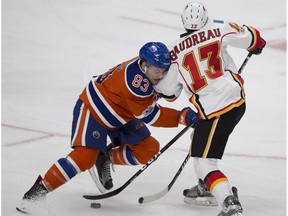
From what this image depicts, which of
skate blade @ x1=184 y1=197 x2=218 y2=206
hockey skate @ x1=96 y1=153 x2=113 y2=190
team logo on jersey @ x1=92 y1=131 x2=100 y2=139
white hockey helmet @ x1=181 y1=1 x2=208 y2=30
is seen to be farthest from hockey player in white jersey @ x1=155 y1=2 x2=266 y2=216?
hockey skate @ x1=96 y1=153 x2=113 y2=190

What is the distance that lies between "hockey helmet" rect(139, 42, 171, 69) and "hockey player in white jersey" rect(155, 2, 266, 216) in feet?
0.17

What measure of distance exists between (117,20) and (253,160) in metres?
2.90

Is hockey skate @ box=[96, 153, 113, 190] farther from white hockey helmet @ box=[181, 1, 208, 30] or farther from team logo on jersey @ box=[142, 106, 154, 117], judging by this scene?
white hockey helmet @ box=[181, 1, 208, 30]

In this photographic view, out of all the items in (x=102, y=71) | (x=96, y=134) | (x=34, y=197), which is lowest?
(x=34, y=197)

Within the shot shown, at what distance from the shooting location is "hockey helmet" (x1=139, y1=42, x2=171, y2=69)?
139 inches

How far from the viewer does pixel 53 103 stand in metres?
5.37

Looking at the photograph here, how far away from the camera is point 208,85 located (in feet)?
11.5

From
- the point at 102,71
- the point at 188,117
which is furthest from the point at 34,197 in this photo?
the point at 102,71

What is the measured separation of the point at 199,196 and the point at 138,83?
730mm

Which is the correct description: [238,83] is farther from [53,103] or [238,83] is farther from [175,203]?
[53,103]

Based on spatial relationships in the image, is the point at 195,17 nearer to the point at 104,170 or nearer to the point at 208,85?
the point at 208,85

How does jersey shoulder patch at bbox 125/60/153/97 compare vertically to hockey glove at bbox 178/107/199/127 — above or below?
above

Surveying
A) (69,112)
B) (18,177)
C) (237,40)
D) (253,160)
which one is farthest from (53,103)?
(237,40)

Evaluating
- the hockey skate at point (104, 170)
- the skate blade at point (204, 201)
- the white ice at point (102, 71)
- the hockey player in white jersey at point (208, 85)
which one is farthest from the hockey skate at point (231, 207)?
the hockey skate at point (104, 170)
